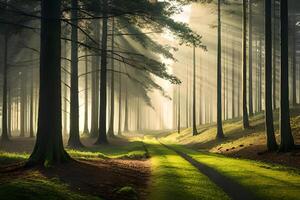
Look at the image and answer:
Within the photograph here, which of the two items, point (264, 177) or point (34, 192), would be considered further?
point (264, 177)

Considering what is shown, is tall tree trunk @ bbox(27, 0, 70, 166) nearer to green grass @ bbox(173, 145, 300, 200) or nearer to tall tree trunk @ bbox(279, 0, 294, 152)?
green grass @ bbox(173, 145, 300, 200)

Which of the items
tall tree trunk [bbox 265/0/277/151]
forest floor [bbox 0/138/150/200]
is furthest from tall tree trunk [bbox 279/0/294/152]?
forest floor [bbox 0/138/150/200]

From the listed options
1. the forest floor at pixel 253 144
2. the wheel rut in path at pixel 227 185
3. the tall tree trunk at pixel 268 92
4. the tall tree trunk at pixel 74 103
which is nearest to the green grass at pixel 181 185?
the wheel rut in path at pixel 227 185

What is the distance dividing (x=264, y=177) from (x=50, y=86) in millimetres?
9322

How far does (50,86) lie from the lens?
17766 mm

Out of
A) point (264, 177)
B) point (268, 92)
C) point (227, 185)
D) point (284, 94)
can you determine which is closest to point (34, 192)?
point (227, 185)

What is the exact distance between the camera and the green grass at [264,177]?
1342cm

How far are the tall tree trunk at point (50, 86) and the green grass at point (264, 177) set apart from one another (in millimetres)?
7281

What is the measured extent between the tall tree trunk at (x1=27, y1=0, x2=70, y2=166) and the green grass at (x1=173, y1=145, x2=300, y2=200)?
7.28 m

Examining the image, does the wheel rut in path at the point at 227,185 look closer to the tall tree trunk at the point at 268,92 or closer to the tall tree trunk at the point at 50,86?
the tall tree trunk at the point at 268,92

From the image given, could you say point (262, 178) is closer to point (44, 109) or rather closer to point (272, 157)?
point (272, 157)

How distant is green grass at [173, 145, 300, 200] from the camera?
1342 centimetres

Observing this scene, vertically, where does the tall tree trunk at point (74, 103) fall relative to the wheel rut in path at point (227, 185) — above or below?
above

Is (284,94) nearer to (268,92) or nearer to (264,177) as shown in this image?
(268,92)
